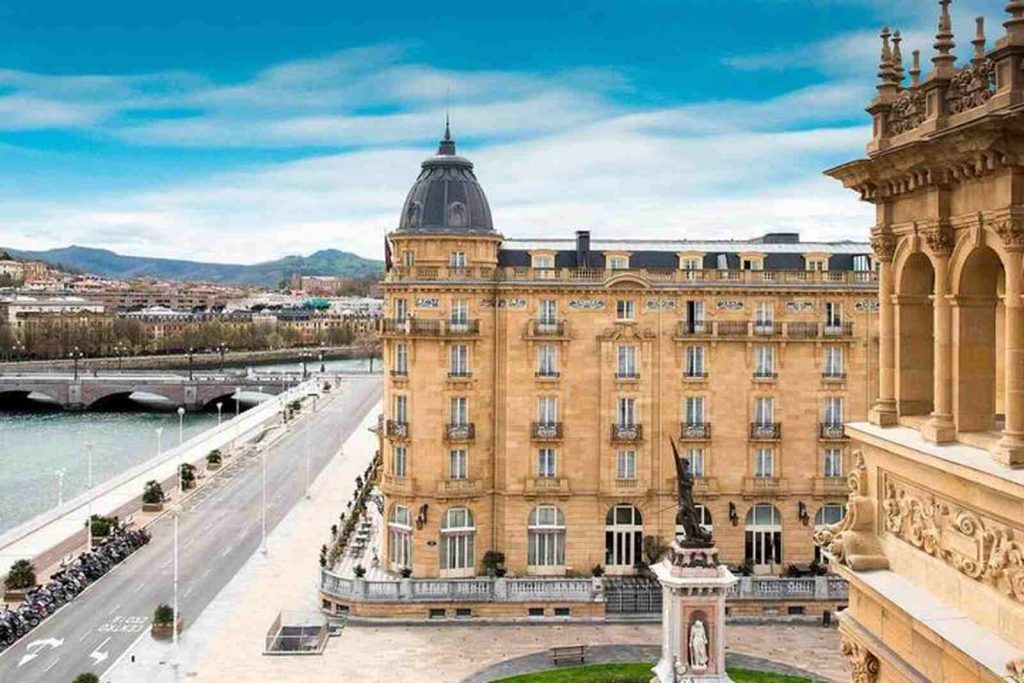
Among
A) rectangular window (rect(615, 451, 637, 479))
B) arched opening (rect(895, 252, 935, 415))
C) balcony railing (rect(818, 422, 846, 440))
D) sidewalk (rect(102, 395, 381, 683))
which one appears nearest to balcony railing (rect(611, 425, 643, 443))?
rectangular window (rect(615, 451, 637, 479))

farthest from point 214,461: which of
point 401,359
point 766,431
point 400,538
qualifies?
point 766,431

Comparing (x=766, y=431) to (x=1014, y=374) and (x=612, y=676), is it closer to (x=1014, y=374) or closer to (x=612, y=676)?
(x=612, y=676)

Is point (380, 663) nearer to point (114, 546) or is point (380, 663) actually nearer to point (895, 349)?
point (114, 546)

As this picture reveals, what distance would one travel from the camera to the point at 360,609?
4884 cm

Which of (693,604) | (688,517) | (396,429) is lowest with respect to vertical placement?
(693,604)

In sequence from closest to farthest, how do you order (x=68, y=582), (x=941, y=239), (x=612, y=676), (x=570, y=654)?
(x=941, y=239)
(x=612, y=676)
(x=570, y=654)
(x=68, y=582)

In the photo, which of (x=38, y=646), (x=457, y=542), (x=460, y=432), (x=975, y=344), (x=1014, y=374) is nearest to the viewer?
(x=1014, y=374)

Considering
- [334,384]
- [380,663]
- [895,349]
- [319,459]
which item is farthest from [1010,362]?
[334,384]

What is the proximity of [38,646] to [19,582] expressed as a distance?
308 inches

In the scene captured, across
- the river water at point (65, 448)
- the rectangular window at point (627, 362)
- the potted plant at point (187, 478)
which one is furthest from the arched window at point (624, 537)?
the river water at point (65, 448)

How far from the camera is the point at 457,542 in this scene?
169 feet

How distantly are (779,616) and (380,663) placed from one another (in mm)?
17515

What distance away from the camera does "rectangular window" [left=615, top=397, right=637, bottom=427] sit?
52.2 m

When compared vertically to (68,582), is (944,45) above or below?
above
